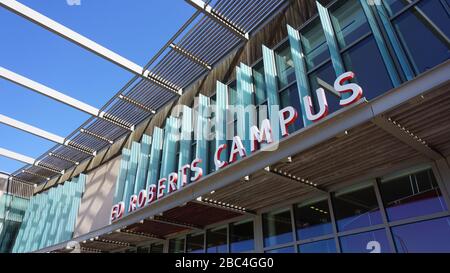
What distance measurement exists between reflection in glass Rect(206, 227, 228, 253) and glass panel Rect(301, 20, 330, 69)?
535 centimetres

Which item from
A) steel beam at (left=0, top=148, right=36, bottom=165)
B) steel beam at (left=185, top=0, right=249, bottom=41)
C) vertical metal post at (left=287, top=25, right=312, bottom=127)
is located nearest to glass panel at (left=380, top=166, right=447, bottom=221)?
vertical metal post at (left=287, top=25, right=312, bottom=127)

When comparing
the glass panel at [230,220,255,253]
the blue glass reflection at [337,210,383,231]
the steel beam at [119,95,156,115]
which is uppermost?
the steel beam at [119,95,156,115]

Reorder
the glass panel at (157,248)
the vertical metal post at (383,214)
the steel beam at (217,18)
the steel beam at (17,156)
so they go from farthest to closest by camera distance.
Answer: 1. the steel beam at (17,156)
2. the glass panel at (157,248)
3. the steel beam at (217,18)
4. the vertical metal post at (383,214)

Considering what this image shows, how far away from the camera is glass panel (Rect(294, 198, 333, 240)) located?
7.64 meters

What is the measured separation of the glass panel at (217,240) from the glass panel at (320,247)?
8.74 ft

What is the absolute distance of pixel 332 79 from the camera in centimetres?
770

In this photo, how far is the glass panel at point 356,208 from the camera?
6.89m

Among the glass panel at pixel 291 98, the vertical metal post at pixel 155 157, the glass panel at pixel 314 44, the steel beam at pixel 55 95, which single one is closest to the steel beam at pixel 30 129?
the steel beam at pixel 55 95

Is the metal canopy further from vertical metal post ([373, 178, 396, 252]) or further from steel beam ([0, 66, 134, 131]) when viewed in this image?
vertical metal post ([373, 178, 396, 252])

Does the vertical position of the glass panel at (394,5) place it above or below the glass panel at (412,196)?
above

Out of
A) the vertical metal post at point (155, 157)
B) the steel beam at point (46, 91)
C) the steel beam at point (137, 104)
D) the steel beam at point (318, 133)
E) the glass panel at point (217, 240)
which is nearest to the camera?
the steel beam at point (318, 133)

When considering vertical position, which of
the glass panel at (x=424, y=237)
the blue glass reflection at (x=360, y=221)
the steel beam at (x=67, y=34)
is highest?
the steel beam at (x=67, y=34)

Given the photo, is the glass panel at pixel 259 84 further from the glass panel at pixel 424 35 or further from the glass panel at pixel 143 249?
the glass panel at pixel 143 249


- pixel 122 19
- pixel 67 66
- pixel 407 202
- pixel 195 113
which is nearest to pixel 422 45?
pixel 407 202
